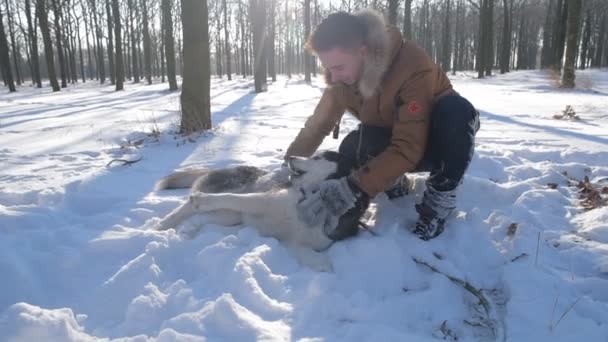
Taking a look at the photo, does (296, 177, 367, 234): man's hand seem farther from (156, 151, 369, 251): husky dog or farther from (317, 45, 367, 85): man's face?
(317, 45, 367, 85): man's face

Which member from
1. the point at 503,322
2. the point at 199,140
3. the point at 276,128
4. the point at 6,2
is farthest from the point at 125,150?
the point at 6,2

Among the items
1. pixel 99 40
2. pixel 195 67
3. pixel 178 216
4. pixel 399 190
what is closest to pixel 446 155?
pixel 399 190

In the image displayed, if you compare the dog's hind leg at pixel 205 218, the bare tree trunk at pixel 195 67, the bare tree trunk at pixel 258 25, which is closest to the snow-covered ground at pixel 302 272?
the dog's hind leg at pixel 205 218

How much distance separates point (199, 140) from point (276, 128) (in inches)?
54.2

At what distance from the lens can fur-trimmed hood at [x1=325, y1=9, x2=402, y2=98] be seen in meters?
2.20

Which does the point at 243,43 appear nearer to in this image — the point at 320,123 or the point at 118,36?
the point at 118,36

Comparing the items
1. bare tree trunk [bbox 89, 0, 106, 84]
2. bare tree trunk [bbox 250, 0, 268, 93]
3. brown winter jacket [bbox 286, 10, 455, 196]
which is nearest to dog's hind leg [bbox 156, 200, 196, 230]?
brown winter jacket [bbox 286, 10, 455, 196]

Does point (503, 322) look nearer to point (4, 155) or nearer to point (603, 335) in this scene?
point (603, 335)

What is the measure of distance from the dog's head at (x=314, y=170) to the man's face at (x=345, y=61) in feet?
1.69

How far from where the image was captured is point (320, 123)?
2.94m

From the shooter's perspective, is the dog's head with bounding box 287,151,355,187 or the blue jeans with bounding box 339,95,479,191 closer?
the blue jeans with bounding box 339,95,479,191

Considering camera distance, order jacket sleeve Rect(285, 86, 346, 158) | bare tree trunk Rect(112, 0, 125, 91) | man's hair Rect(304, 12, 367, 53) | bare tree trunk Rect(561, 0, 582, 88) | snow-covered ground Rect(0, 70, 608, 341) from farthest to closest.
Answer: bare tree trunk Rect(112, 0, 125, 91) < bare tree trunk Rect(561, 0, 582, 88) < jacket sleeve Rect(285, 86, 346, 158) < man's hair Rect(304, 12, 367, 53) < snow-covered ground Rect(0, 70, 608, 341)

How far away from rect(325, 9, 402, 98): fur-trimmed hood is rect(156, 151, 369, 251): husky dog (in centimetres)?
55

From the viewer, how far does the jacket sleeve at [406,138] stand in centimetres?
219
